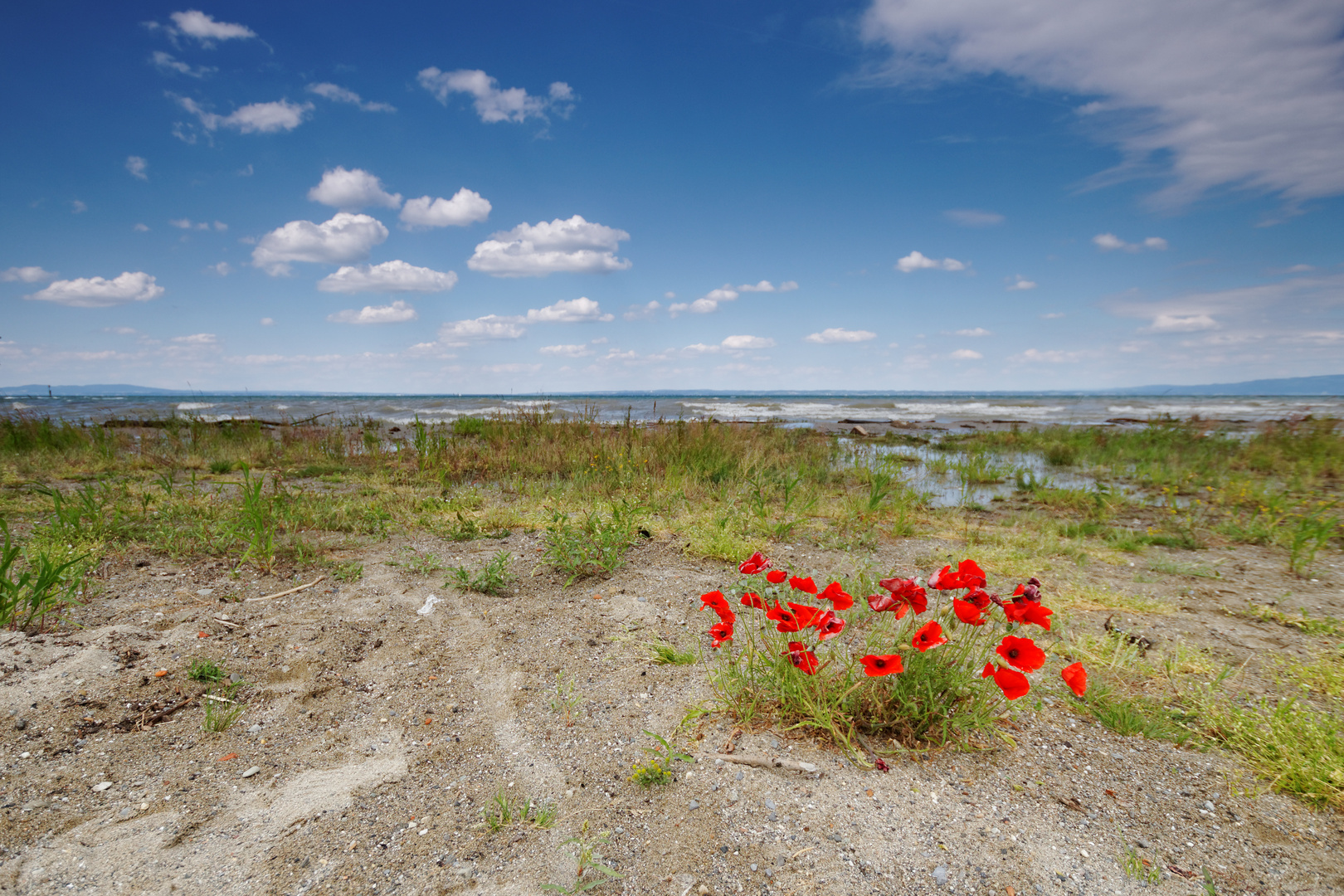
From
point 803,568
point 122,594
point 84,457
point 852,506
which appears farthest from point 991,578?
point 84,457

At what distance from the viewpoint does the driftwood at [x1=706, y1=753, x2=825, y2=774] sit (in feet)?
6.23

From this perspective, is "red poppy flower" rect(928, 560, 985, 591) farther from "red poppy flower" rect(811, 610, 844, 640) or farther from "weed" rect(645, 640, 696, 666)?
"weed" rect(645, 640, 696, 666)

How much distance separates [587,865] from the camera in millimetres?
1574

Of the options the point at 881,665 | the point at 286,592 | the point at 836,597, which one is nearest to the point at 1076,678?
the point at 881,665

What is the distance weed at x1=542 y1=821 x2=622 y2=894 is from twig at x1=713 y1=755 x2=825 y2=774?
50 cm

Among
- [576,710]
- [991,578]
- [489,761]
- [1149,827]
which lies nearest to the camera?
[1149,827]

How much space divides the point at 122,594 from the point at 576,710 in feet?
9.18

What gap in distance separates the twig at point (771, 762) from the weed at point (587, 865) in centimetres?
50

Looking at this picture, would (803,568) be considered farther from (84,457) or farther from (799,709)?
(84,457)

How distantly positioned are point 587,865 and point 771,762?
2.16 ft

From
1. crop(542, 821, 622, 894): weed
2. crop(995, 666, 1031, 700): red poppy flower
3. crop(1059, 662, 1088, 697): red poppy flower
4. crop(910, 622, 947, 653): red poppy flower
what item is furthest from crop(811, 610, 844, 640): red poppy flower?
crop(542, 821, 622, 894): weed

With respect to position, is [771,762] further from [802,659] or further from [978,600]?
[978,600]

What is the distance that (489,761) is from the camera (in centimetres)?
200

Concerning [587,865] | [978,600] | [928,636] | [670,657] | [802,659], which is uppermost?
[978,600]
